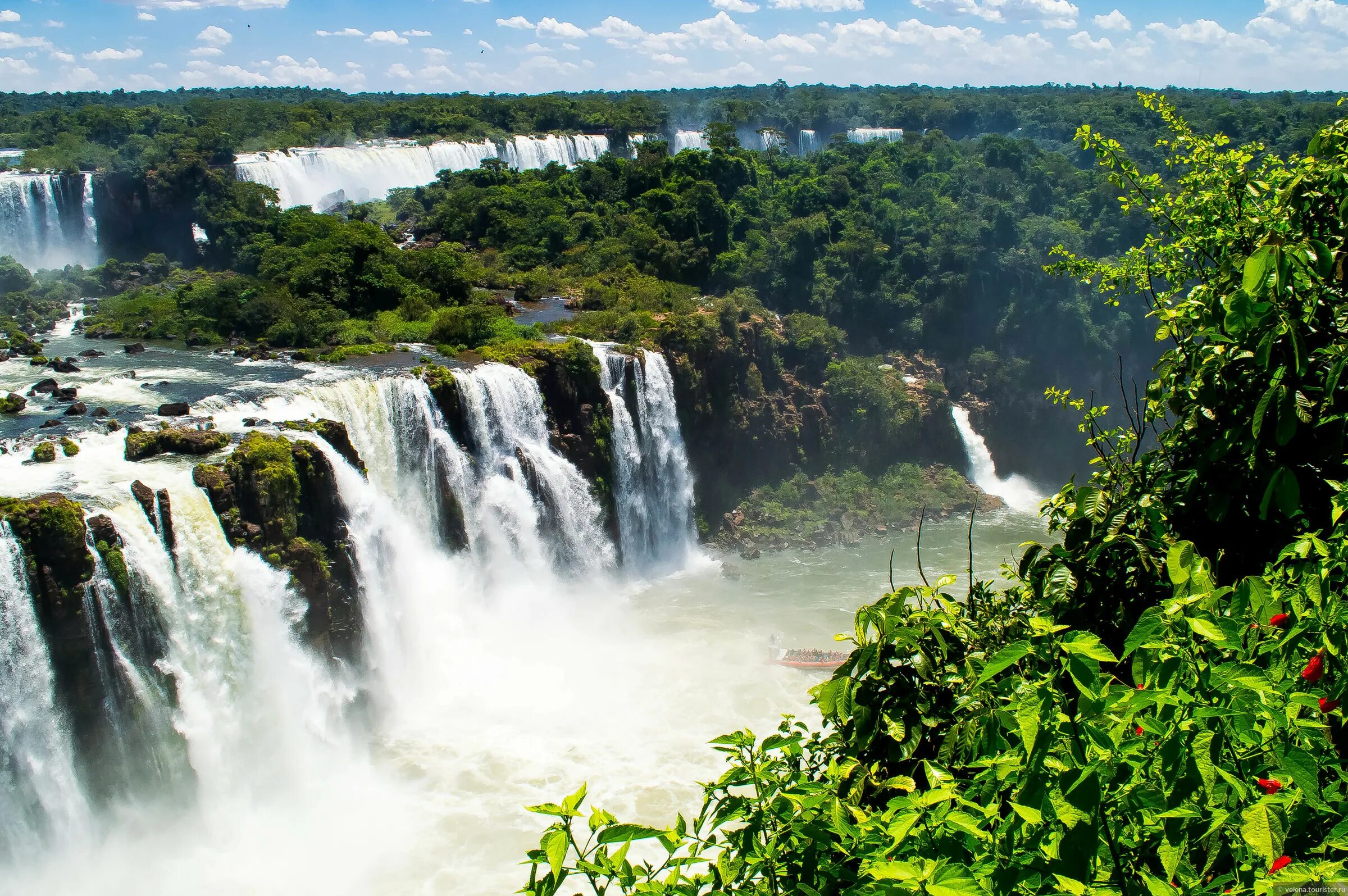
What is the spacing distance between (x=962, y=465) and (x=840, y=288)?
803 cm

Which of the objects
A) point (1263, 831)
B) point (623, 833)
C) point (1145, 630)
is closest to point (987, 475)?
point (1145, 630)

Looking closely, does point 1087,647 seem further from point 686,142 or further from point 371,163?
point 686,142

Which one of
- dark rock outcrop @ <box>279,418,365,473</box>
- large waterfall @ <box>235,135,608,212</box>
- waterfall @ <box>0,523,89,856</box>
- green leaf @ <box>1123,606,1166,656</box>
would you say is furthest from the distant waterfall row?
large waterfall @ <box>235,135,608,212</box>

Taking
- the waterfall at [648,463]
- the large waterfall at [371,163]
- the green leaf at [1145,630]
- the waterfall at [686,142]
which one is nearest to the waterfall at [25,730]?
the waterfall at [648,463]

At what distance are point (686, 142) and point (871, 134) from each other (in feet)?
63.7

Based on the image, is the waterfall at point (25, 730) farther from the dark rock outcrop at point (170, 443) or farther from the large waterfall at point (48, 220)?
the large waterfall at point (48, 220)

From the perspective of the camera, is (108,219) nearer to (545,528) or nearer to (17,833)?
(545,528)

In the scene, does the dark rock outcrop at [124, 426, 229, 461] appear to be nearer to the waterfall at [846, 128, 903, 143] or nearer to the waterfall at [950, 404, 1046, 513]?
the waterfall at [950, 404, 1046, 513]

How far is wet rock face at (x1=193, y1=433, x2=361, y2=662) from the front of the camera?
16625mm

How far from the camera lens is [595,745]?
58.4 ft

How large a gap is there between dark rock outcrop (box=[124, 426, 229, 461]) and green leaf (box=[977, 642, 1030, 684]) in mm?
16897

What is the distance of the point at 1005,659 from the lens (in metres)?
3.09

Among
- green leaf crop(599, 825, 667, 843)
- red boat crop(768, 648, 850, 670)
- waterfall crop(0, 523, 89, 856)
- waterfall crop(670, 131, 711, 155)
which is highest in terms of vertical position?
waterfall crop(670, 131, 711, 155)

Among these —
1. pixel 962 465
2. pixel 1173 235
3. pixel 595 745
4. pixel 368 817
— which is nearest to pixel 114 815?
pixel 368 817
